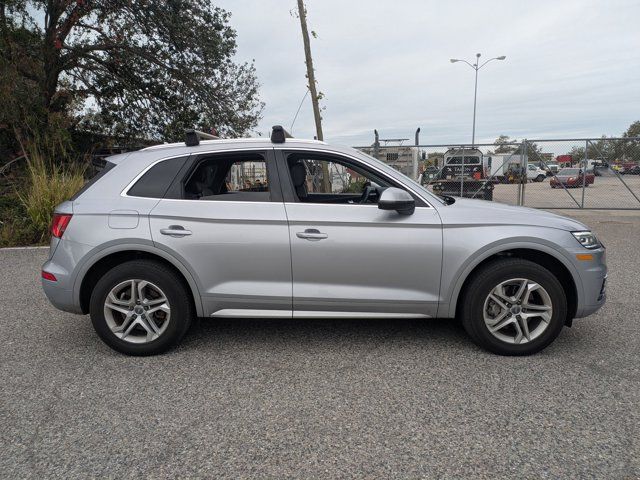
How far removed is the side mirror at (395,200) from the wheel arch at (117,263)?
154 centimetres

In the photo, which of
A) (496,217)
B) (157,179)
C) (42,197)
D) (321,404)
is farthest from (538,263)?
(42,197)

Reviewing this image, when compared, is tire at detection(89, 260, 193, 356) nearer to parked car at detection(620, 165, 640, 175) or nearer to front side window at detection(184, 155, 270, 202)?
front side window at detection(184, 155, 270, 202)

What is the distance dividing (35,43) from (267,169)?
11.7 m

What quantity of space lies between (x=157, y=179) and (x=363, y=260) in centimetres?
172

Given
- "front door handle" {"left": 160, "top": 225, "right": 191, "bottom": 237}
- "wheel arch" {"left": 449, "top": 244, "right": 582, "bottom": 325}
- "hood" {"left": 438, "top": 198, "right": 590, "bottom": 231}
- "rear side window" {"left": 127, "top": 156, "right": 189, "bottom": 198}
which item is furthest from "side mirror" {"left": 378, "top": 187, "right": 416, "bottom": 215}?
"rear side window" {"left": 127, "top": 156, "right": 189, "bottom": 198}

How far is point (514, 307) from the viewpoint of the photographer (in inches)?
134

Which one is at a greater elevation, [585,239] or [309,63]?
[309,63]

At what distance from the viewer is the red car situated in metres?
13.7

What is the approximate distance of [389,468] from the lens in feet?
7.36

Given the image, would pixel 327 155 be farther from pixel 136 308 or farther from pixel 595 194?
pixel 595 194

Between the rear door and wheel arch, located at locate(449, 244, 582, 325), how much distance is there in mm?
1291

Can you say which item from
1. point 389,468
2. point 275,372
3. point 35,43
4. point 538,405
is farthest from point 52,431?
point 35,43

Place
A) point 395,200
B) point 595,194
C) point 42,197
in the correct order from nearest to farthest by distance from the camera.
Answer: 1. point 395,200
2. point 42,197
3. point 595,194

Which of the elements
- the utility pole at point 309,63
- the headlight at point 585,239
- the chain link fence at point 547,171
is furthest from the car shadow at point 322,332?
the chain link fence at point 547,171
